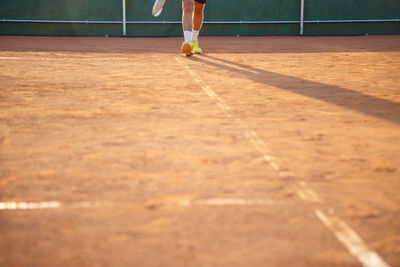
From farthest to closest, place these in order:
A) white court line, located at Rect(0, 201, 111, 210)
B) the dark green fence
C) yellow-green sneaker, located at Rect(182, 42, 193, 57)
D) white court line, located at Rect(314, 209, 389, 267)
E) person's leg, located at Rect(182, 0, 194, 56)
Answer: the dark green fence
yellow-green sneaker, located at Rect(182, 42, 193, 57)
person's leg, located at Rect(182, 0, 194, 56)
white court line, located at Rect(0, 201, 111, 210)
white court line, located at Rect(314, 209, 389, 267)

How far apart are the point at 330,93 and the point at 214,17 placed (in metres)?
8.41

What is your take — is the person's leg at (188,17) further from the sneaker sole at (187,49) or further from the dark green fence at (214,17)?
the dark green fence at (214,17)

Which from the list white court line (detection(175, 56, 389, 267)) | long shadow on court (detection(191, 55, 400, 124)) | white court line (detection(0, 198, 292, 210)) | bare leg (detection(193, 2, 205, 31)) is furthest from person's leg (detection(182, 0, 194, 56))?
white court line (detection(0, 198, 292, 210))

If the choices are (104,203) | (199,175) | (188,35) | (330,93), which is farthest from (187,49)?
(104,203)

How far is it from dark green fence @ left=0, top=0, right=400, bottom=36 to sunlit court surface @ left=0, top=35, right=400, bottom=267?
795 cm

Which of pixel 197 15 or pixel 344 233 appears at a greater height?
pixel 197 15

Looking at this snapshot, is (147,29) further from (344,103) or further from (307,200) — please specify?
(307,200)

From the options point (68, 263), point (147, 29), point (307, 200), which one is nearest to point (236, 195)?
point (307, 200)

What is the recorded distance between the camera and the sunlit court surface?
4.47 ft

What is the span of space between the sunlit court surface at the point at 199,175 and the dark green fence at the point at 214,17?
7952 mm

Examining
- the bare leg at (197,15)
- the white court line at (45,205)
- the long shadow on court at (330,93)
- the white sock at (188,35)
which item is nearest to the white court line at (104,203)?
the white court line at (45,205)

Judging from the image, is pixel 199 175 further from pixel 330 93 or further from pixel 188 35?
pixel 188 35

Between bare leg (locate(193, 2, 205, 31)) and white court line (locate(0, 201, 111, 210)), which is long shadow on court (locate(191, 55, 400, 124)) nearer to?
bare leg (locate(193, 2, 205, 31))

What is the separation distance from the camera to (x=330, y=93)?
12.8 ft
